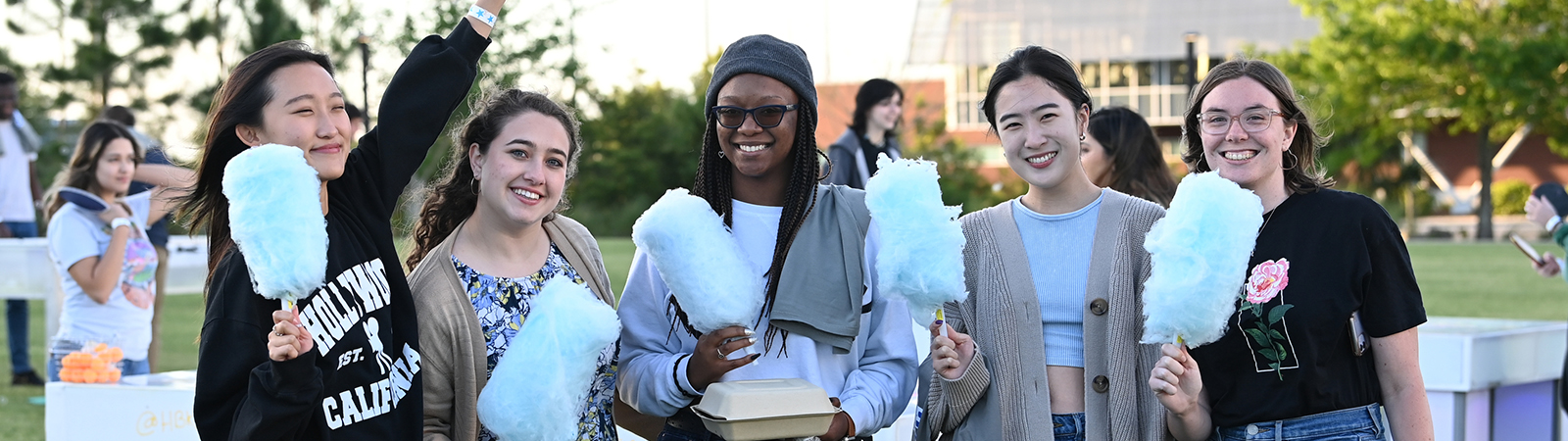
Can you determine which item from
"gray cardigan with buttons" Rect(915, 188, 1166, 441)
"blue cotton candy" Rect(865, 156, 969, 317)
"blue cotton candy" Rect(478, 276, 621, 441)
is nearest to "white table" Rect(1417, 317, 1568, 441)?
"gray cardigan with buttons" Rect(915, 188, 1166, 441)

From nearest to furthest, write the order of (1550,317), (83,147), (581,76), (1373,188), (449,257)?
(449,257) < (83,147) < (1550,317) < (581,76) < (1373,188)

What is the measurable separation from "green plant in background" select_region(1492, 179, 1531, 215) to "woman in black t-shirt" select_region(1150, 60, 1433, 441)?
35907 mm

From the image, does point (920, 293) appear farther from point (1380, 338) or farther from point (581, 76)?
point (581, 76)

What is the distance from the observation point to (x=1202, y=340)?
2.50 metres

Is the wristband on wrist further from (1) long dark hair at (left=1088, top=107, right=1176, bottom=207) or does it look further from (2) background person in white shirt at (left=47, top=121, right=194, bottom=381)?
(2) background person in white shirt at (left=47, top=121, right=194, bottom=381)

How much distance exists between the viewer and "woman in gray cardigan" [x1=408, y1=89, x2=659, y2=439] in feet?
8.68

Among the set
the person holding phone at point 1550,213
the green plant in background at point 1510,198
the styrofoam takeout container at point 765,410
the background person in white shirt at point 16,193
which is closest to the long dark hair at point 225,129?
the styrofoam takeout container at point 765,410

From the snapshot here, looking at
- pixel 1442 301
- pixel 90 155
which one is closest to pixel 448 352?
pixel 90 155

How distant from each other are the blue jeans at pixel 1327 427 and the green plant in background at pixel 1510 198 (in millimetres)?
35952

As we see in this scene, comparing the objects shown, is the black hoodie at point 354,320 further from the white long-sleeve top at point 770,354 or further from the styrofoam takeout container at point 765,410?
the styrofoam takeout container at point 765,410

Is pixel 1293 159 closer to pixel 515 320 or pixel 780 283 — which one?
pixel 780 283

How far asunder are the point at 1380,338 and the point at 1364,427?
0.20 meters

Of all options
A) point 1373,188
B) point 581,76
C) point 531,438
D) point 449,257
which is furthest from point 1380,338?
point 1373,188

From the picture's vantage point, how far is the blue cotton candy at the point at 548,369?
249cm
